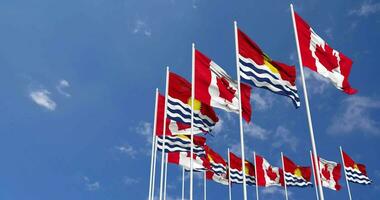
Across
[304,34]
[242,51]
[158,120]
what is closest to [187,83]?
[158,120]

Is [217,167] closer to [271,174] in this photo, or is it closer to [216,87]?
[271,174]

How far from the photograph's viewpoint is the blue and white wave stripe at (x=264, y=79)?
15750 millimetres

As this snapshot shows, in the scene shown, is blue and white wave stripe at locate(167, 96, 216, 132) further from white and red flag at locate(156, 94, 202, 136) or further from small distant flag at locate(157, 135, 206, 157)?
small distant flag at locate(157, 135, 206, 157)

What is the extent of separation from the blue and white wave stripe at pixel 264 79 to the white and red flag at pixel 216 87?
109cm

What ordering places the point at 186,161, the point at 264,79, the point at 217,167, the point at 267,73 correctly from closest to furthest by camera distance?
the point at 264,79 < the point at 267,73 < the point at 186,161 < the point at 217,167

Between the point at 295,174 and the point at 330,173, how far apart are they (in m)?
3.33

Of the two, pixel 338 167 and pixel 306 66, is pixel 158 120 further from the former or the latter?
pixel 338 167

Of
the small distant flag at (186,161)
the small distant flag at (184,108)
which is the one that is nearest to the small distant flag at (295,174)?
the small distant flag at (186,161)

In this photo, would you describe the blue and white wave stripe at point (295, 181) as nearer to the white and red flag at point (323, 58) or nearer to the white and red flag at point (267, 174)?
the white and red flag at point (267, 174)

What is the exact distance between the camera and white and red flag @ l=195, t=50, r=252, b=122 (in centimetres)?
1722

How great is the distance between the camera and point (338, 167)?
36219 millimetres

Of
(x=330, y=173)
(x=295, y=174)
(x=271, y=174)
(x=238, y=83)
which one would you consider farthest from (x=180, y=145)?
(x=330, y=173)

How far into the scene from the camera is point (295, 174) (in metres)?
35.7

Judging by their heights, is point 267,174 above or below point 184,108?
above
